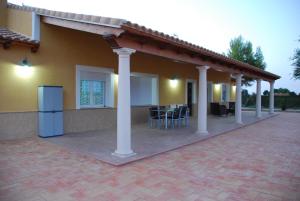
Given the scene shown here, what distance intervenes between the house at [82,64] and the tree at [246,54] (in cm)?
1915

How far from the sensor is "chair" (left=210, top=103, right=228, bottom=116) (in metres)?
15.1

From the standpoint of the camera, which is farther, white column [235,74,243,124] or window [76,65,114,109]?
white column [235,74,243,124]

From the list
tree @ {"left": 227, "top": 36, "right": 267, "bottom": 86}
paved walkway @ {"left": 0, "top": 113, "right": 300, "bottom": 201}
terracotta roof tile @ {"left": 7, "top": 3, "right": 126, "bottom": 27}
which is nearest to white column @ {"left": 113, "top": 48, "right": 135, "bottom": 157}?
paved walkway @ {"left": 0, "top": 113, "right": 300, "bottom": 201}

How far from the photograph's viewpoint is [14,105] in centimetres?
713

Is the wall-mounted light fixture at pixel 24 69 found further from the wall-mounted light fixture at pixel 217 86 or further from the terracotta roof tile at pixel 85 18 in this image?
the wall-mounted light fixture at pixel 217 86

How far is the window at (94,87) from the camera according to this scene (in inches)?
343

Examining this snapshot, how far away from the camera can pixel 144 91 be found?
12.5 meters

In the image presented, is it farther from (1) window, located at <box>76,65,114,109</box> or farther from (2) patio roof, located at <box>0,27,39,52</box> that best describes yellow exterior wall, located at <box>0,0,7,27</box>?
(1) window, located at <box>76,65,114,109</box>

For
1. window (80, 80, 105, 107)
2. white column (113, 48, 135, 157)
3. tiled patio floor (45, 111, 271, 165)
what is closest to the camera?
white column (113, 48, 135, 157)

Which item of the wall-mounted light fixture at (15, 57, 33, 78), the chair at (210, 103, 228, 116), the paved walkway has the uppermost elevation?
the wall-mounted light fixture at (15, 57, 33, 78)

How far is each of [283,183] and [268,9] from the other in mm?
12788

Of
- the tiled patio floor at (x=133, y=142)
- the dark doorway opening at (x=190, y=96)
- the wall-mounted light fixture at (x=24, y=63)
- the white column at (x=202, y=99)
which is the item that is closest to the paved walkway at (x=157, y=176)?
the tiled patio floor at (x=133, y=142)

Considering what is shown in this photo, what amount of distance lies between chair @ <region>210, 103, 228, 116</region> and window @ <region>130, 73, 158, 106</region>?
17.0ft

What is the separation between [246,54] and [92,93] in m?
24.9
